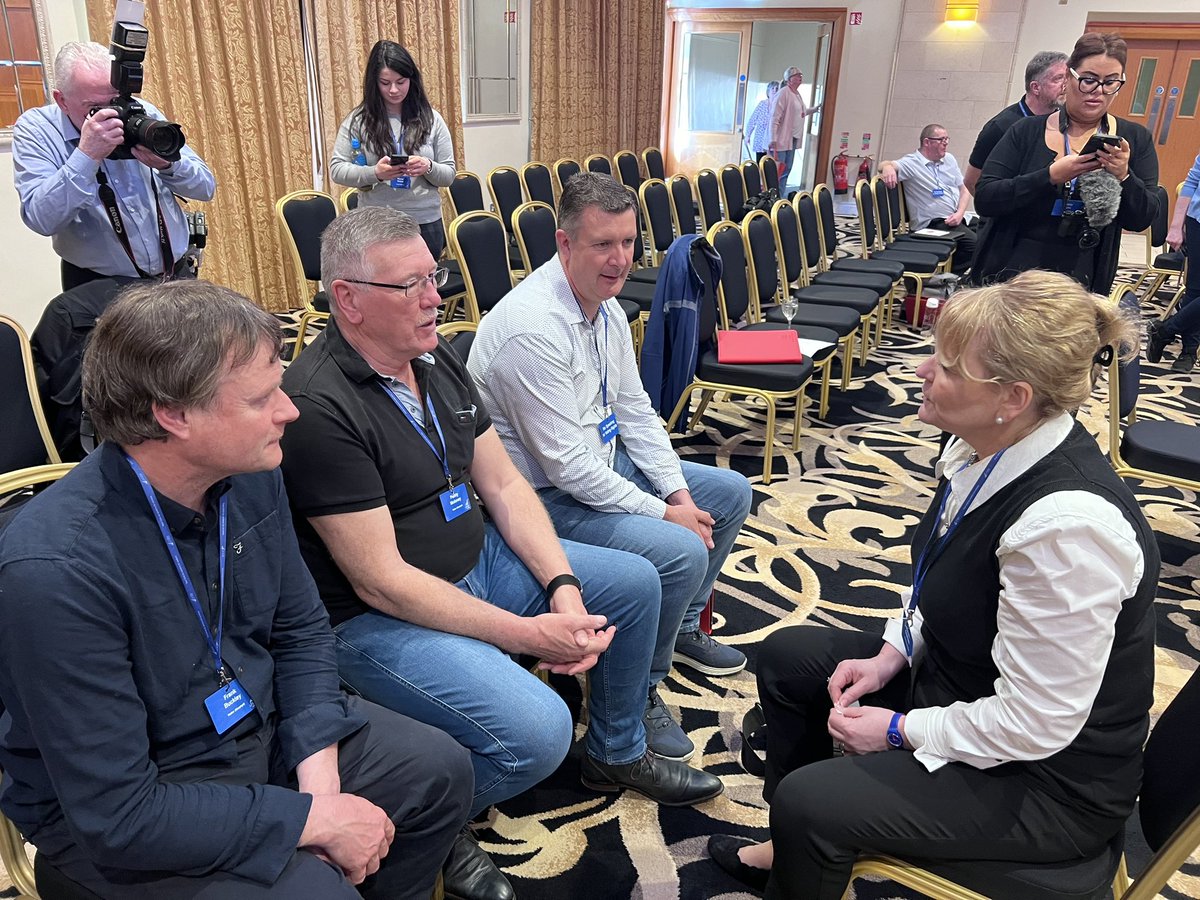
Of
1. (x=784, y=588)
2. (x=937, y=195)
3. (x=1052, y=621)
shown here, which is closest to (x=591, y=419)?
(x=784, y=588)

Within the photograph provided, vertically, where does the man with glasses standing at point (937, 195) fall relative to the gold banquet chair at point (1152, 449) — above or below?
above

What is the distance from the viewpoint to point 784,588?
2730mm

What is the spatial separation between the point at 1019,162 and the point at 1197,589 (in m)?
1.56

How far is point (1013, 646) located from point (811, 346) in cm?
270

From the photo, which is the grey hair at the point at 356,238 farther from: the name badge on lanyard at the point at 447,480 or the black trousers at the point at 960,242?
the black trousers at the point at 960,242

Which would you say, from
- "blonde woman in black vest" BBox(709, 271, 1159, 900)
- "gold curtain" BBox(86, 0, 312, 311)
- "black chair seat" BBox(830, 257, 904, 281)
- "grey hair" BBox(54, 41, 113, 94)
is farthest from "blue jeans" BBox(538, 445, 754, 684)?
"gold curtain" BBox(86, 0, 312, 311)

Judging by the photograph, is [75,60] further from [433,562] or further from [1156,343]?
[1156,343]

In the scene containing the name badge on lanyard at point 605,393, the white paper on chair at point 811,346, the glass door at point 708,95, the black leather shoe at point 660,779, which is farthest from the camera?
the glass door at point 708,95

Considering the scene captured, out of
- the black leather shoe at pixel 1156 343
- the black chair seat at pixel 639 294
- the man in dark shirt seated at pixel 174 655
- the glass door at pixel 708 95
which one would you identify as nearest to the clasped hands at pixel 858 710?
the man in dark shirt seated at pixel 174 655

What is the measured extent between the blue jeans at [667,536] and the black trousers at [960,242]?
199 inches

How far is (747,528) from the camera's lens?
3.10 m

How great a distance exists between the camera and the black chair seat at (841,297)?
4.49 meters

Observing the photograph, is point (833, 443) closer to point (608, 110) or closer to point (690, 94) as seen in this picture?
point (608, 110)

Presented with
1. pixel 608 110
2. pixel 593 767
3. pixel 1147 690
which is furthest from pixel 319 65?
pixel 1147 690
